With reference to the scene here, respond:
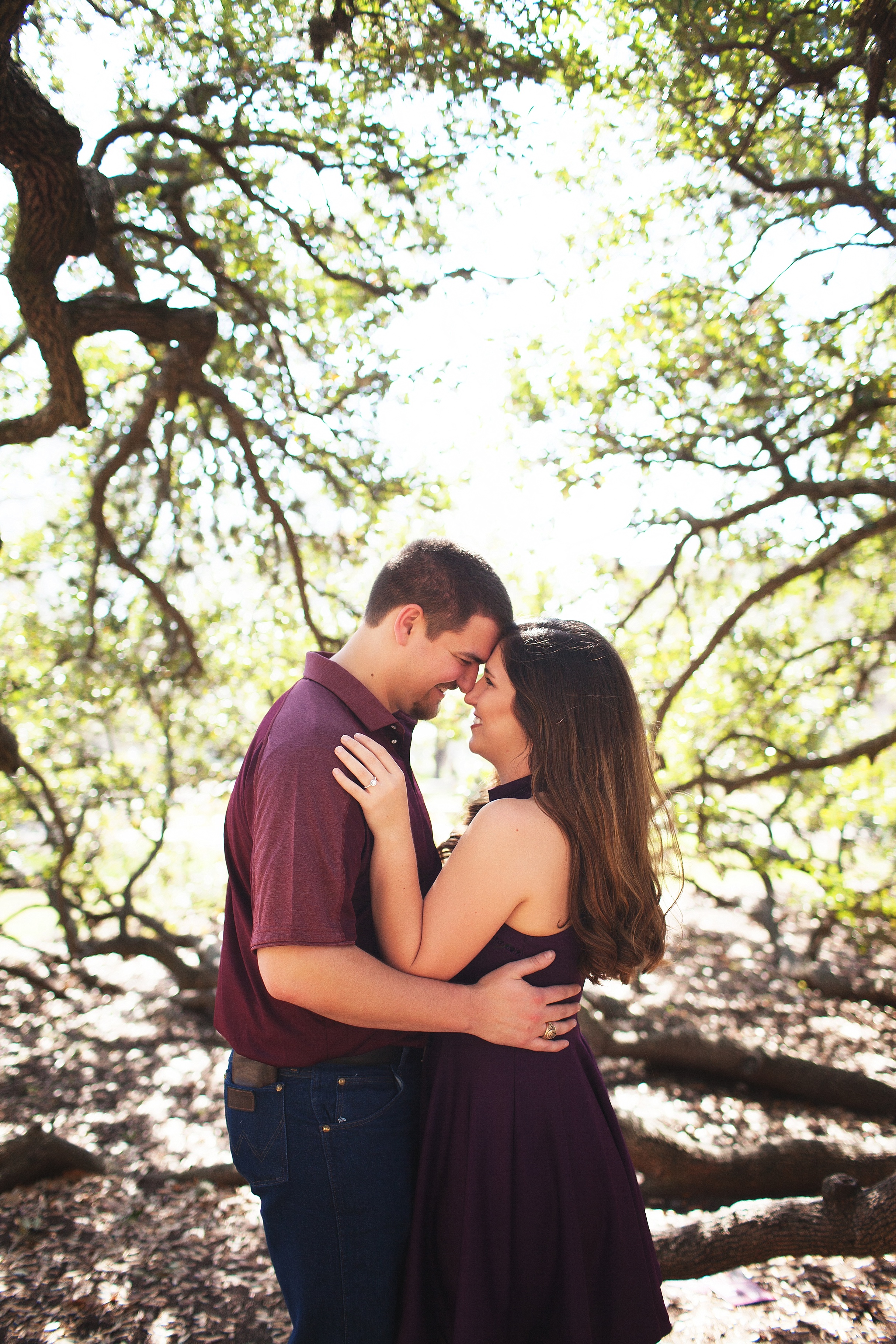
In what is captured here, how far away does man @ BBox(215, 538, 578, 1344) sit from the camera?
1.90 meters

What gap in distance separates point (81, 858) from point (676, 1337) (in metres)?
7.11

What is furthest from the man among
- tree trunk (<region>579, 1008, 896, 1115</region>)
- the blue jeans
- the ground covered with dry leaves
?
tree trunk (<region>579, 1008, 896, 1115</region>)

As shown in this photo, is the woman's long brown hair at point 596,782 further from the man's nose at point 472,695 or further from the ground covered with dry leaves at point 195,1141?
the ground covered with dry leaves at point 195,1141

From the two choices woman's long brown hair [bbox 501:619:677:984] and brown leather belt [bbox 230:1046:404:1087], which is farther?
woman's long brown hair [bbox 501:619:677:984]

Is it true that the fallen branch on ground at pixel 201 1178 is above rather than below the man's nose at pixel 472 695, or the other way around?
below

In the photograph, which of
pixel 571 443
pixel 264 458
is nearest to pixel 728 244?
pixel 571 443

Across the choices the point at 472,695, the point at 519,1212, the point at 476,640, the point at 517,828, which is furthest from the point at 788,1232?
the point at 476,640

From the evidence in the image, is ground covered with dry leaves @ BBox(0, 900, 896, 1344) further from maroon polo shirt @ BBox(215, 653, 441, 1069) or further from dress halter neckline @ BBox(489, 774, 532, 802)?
dress halter neckline @ BBox(489, 774, 532, 802)

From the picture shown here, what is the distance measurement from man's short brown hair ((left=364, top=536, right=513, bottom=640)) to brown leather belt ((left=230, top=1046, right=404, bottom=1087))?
1134 mm

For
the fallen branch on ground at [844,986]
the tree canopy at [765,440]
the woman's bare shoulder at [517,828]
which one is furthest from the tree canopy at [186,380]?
the fallen branch on ground at [844,986]

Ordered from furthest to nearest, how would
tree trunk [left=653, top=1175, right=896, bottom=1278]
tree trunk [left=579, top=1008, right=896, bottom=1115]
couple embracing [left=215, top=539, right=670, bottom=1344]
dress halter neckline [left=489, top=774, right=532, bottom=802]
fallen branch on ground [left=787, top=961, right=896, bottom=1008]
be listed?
fallen branch on ground [left=787, top=961, right=896, bottom=1008] → tree trunk [left=579, top=1008, right=896, bottom=1115] → tree trunk [left=653, top=1175, right=896, bottom=1278] → dress halter neckline [left=489, top=774, right=532, bottom=802] → couple embracing [left=215, top=539, right=670, bottom=1344]

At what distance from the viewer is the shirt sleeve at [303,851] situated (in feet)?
6.11

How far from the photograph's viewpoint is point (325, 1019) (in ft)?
6.91

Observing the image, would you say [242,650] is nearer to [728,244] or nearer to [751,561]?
[751,561]
